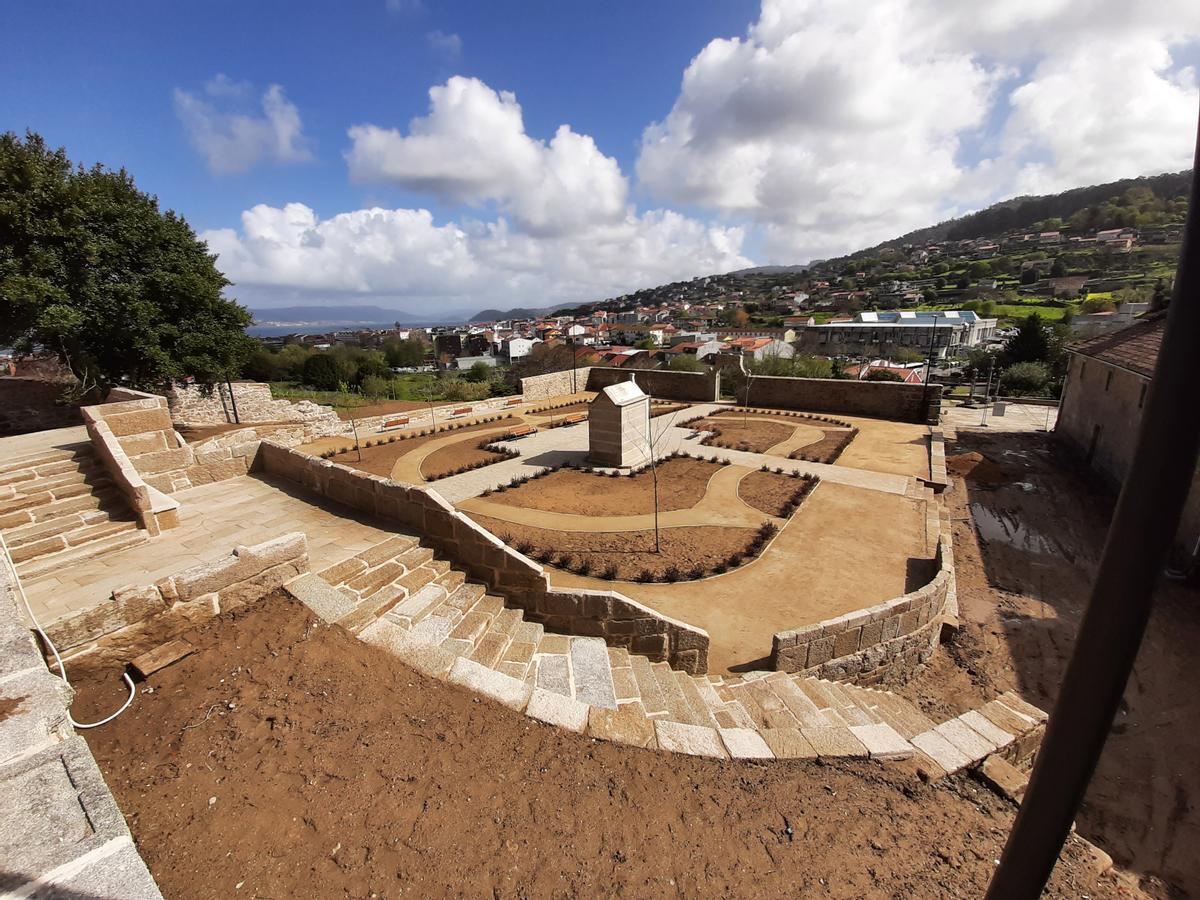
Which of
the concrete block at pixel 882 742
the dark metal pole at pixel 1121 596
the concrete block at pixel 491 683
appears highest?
the dark metal pole at pixel 1121 596

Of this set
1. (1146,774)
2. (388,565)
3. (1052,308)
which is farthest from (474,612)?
(1052,308)

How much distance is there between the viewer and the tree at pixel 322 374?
41.0m

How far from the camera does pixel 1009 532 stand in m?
11.9

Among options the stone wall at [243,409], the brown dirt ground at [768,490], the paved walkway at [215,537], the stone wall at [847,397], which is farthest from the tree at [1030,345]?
the paved walkway at [215,537]

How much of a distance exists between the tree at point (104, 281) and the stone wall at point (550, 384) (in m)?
12.4

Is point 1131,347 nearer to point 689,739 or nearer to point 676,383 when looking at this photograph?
point 676,383

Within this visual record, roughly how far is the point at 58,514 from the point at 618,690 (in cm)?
875

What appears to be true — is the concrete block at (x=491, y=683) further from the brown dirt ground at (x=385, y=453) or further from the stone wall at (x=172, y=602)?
the brown dirt ground at (x=385, y=453)

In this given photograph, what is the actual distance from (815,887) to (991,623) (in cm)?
723

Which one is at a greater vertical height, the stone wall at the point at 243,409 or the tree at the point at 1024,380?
the stone wall at the point at 243,409

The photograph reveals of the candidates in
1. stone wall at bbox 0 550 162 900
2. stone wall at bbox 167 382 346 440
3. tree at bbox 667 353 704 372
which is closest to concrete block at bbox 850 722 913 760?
stone wall at bbox 0 550 162 900

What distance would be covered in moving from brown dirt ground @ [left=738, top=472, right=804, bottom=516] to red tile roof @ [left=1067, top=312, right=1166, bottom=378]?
9808mm

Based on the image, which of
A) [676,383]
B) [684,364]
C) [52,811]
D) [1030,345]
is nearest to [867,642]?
[52,811]

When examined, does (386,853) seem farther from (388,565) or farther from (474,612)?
(388,565)
